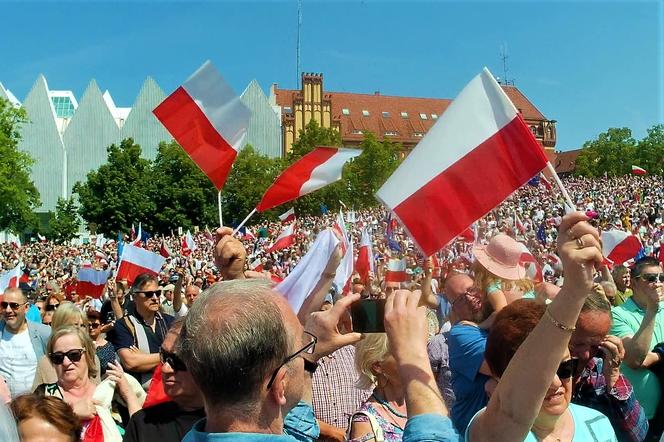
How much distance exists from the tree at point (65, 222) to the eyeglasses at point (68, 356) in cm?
5927

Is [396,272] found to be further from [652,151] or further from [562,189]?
[652,151]

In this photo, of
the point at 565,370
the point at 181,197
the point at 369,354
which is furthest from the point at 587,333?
the point at 181,197

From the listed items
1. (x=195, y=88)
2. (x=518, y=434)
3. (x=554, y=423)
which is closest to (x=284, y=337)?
(x=518, y=434)

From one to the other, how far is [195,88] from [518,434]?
430 cm

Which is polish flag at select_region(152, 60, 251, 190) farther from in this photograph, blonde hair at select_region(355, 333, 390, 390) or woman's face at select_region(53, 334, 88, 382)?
blonde hair at select_region(355, 333, 390, 390)

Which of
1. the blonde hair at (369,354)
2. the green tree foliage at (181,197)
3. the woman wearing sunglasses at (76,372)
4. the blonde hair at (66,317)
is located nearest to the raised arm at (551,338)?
the blonde hair at (369,354)

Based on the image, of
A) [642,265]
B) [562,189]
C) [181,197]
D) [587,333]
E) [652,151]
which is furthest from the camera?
[652,151]

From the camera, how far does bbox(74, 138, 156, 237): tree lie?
5869 centimetres

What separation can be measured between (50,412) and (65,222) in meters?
62.4

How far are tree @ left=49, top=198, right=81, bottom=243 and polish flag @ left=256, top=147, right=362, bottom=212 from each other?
5760 centimetres

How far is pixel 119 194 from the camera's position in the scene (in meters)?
59.2

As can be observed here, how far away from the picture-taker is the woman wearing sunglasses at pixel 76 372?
11.5 ft

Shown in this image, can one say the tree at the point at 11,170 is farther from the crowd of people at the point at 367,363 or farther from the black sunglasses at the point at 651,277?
the black sunglasses at the point at 651,277

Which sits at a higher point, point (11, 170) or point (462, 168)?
point (11, 170)
